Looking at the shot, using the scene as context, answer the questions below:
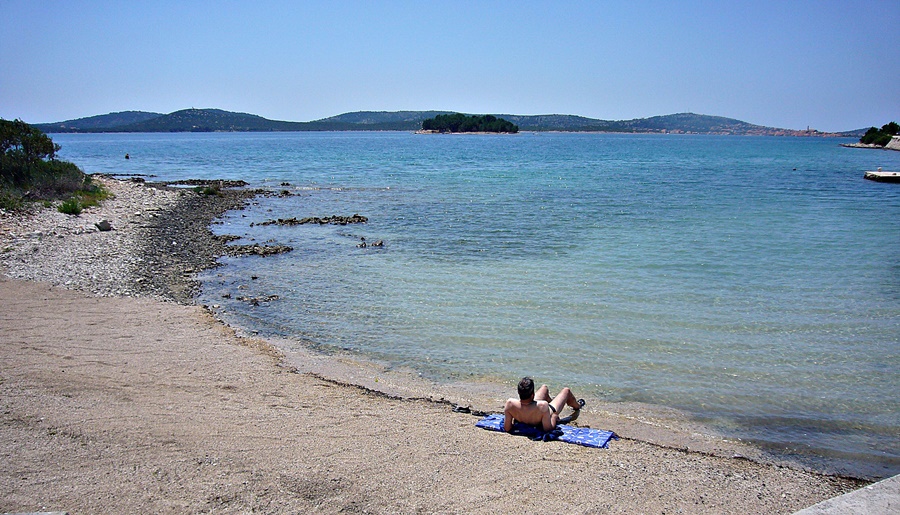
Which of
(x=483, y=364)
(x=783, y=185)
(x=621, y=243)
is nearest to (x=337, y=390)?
(x=483, y=364)

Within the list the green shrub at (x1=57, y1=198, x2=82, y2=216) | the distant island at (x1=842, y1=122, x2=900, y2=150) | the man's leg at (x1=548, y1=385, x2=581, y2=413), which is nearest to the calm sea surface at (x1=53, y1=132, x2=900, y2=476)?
the man's leg at (x1=548, y1=385, x2=581, y2=413)

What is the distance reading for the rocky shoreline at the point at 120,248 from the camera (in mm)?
13945

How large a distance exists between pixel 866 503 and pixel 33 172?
3028 centimetres

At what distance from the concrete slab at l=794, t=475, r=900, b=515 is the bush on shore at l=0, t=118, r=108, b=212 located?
1022 inches

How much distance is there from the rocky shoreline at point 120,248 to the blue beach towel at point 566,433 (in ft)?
27.7

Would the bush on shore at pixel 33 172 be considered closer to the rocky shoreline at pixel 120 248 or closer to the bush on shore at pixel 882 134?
the rocky shoreline at pixel 120 248

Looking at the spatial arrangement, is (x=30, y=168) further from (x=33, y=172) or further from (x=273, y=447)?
(x=273, y=447)

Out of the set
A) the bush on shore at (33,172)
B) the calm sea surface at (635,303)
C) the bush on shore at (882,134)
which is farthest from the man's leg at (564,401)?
the bush on shore at (882,134)

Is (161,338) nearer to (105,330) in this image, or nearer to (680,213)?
(105,330)

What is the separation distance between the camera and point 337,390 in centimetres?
891

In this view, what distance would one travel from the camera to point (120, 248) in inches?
695

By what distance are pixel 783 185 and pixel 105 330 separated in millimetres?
43281

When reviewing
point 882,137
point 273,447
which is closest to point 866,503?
point 273,447

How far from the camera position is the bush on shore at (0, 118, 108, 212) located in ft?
80.6
